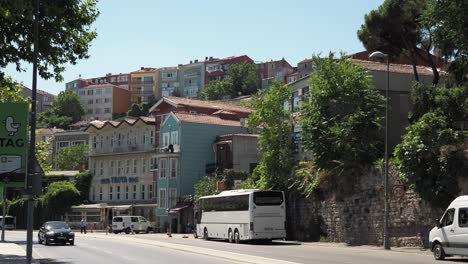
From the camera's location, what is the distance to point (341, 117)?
4184 centimetres

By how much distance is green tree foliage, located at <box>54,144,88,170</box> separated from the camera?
104 m

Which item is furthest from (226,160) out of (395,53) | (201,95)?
(201,95)

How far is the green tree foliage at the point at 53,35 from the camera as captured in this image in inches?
911

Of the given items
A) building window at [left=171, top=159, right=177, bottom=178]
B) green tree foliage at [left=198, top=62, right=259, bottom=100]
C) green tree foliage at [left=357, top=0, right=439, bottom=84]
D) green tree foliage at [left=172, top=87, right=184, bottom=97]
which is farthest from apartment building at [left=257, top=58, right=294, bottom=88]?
green tree foliage at [left=357, top=0, right=439, bottom=84]

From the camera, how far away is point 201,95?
152 m

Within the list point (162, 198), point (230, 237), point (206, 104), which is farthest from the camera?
point (206, 104)

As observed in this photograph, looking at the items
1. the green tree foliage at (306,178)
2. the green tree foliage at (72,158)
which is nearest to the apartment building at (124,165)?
the green tree foliage at (72,158)

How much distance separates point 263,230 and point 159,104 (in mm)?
42470

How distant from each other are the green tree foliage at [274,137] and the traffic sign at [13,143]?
30135mm

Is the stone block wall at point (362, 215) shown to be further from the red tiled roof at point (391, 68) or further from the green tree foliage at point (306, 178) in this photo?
the red tiled roof at point (391, 68)

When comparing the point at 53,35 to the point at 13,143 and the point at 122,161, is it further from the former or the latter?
the point at 122,161

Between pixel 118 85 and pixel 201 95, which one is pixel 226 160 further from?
pixel 118 85

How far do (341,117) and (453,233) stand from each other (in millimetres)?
17681

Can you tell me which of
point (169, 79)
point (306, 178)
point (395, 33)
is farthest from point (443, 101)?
point (169, 79)
